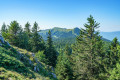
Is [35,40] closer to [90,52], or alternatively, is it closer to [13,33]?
[13,33]

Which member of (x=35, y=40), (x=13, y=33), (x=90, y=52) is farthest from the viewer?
(x=35, y=40)

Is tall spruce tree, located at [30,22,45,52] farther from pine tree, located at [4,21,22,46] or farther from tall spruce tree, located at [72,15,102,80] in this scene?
tall spruce tree, located at [72,15,102,80]

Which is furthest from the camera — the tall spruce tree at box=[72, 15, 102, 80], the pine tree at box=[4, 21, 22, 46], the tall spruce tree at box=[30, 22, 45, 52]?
the tall spruce tree at box=[30, 22, 45, 52]

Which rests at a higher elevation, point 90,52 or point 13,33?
point 13,33

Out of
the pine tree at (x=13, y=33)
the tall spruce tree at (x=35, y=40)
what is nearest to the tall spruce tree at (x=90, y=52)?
the pine tree at (x=13, y=33)

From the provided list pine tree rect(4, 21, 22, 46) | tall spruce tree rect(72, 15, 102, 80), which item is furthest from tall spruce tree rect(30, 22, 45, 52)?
tall spruce tree rect(72, 15, 102, 80)

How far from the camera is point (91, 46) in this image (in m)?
13.2

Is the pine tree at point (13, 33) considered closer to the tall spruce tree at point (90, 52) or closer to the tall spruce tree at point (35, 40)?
the tall spruce tree at point (35, 40)

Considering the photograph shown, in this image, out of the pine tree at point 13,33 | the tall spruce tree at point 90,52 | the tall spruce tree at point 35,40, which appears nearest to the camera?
the tall spruce tree at point 90,52

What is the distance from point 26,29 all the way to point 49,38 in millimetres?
13377

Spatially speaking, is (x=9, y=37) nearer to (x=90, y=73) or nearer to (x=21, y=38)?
(x=21, y=38)

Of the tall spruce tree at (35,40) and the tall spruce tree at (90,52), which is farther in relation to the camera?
the tall spruce tree at (35,40)

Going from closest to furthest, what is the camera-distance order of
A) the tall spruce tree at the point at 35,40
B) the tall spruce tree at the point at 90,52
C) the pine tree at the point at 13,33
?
1. the tall spruce tree at the point at 90,52
2. the pine tree at the point at 13,33
3. the tall spruce tree at the point at 35,40

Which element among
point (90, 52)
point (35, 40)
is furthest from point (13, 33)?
point (90, 52)
